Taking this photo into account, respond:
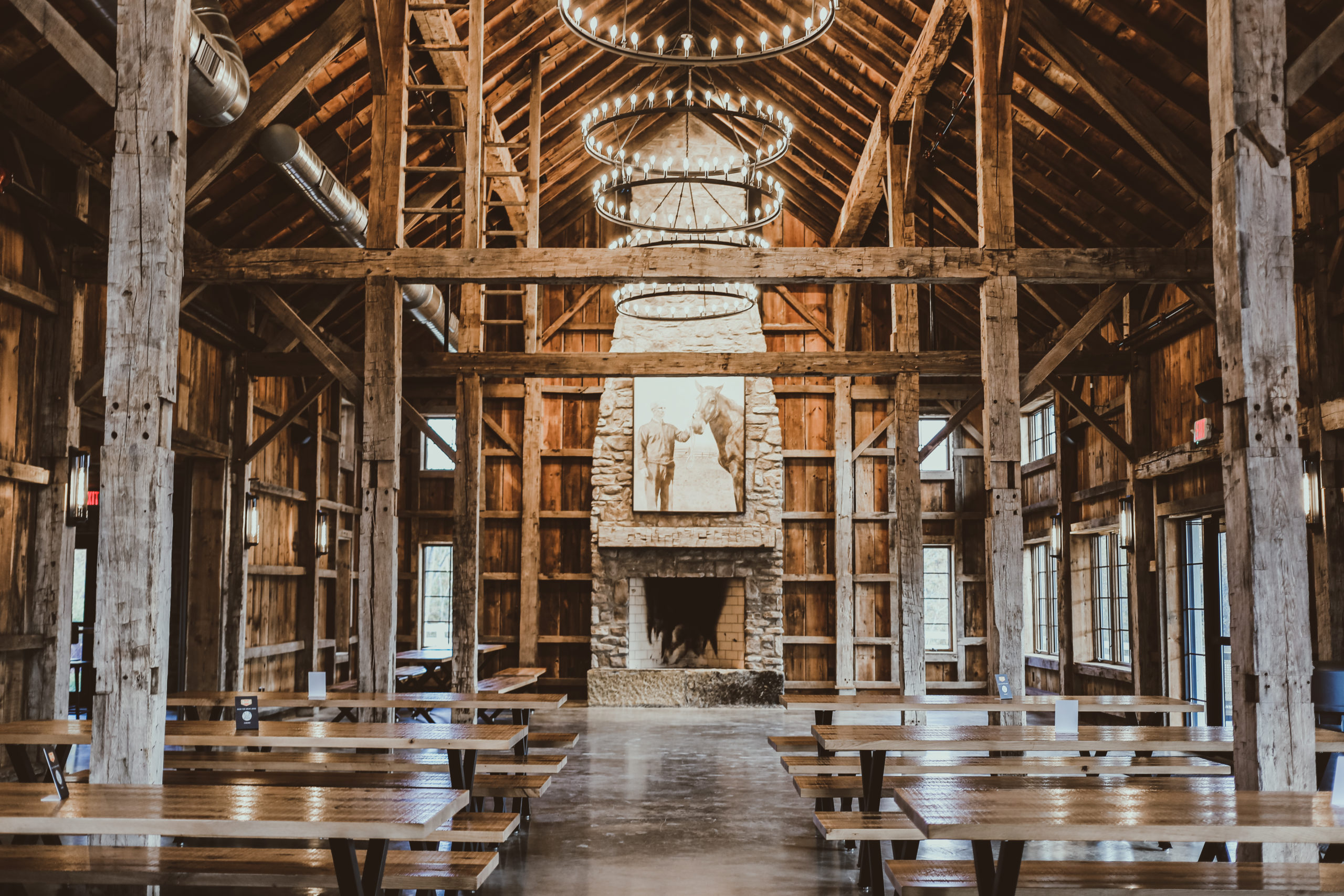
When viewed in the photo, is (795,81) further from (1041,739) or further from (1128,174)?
(1041,739)

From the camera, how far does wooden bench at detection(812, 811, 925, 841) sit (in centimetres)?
453

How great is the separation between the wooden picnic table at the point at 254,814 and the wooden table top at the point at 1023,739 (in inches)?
79.3

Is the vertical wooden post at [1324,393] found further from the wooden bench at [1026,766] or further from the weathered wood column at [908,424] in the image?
the weathered wood column at [908,424]

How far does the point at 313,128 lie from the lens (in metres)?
9.72

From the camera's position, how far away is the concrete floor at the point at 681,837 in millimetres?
5195

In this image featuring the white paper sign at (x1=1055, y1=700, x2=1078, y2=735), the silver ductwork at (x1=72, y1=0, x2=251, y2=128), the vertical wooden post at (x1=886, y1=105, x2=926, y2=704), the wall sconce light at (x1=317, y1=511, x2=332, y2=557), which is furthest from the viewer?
the wall sconce light at (x1=317, y1=511, x2=332, y2=557)

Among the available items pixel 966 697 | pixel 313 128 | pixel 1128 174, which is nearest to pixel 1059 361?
pixel 1128 174

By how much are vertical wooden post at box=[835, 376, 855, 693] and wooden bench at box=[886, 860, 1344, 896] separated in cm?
1076

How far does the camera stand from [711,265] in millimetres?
7758

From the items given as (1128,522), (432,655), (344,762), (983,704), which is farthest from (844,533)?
(344,762)

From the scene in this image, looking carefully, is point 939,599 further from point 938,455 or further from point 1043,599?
point 938,455

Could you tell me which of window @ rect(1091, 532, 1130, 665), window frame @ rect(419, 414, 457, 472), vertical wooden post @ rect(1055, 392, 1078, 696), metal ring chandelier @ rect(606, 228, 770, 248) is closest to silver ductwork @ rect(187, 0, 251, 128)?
metal ring chandelier @ rect(606, 228, 770, 248)

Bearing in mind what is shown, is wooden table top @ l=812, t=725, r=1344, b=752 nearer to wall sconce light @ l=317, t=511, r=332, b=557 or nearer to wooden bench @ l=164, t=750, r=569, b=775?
wooden bench @ l=164, t=750, r=569, b=775

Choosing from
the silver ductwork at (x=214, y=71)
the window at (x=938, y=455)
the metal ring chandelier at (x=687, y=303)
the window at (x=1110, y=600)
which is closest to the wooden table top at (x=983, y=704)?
the silver ductwork at (x=214, y=71)
